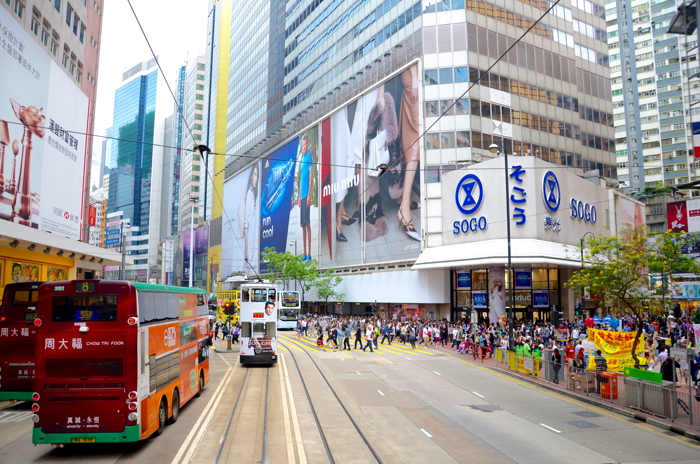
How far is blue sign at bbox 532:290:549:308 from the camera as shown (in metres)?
45.6

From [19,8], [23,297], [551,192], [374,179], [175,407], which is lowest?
[175,407]

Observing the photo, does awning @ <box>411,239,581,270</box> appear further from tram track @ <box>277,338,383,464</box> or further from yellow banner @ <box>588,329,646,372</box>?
tram track @ <box>277,338,383,464</box>

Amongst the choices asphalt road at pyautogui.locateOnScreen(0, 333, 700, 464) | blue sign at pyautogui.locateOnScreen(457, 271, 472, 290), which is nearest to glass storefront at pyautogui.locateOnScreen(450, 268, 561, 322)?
blue sign at pyautogui.locateOnScreen(457, 271, 472, 290)

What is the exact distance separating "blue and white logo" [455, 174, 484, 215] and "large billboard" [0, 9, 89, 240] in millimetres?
29125

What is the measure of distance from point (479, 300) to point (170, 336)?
35778mm

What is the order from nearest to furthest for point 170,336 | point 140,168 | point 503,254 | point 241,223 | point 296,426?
point 296,426, point 170,336, point 503,254, point 241,223, point 140,168

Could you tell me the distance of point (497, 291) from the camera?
4162cm

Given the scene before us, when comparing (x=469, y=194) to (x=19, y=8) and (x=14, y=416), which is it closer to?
(x=19, y=8)

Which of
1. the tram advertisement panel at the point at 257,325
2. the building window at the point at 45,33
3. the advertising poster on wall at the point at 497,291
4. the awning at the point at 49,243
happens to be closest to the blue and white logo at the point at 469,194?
the advertising poster on wall at the point at 497,291

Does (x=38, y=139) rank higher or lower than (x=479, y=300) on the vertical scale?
higher

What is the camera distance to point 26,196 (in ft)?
83.6

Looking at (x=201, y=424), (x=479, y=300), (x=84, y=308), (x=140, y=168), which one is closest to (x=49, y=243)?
(x=201, y=424)

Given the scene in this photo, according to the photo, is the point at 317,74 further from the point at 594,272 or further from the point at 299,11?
the point at 594,272

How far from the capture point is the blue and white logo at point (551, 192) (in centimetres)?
4175
